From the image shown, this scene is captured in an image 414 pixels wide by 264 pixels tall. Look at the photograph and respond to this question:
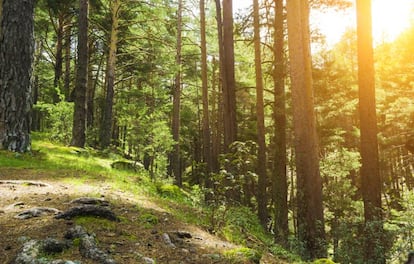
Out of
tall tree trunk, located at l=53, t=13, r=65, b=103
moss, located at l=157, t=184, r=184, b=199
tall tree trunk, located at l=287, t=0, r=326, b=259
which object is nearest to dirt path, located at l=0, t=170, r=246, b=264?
moss, located at l=157, t=184, r=184, b=199

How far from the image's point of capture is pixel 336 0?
43.0ft

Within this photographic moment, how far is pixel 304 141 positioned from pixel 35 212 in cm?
542

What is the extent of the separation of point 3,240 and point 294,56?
21.1 ft

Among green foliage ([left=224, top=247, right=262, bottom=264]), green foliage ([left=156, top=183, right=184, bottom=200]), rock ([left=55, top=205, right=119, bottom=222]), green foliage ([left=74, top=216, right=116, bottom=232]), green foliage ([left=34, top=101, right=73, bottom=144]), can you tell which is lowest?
green foliage ([left=224, top=247, right=262, bottom=264])

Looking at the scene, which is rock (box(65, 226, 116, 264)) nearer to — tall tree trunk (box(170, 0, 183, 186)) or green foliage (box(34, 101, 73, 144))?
green foliage (box(34, 101, 73, 144))

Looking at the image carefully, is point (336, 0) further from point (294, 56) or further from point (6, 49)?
point (6, 49)

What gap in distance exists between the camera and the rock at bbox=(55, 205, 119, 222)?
3.90m

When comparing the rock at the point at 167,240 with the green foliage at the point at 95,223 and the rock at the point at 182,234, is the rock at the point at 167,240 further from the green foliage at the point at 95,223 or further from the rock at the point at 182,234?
the green foliage at the point at 95,223

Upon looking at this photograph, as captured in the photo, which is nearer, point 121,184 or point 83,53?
point 121,184

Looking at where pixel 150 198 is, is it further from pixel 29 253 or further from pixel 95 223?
pixel 29 253

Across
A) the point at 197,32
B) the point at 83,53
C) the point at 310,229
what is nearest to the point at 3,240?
the point at 310,229

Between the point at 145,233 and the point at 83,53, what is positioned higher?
the point at 83,53

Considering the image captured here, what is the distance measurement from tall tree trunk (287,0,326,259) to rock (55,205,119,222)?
4.45 metres

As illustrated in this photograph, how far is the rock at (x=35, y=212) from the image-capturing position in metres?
3.92
